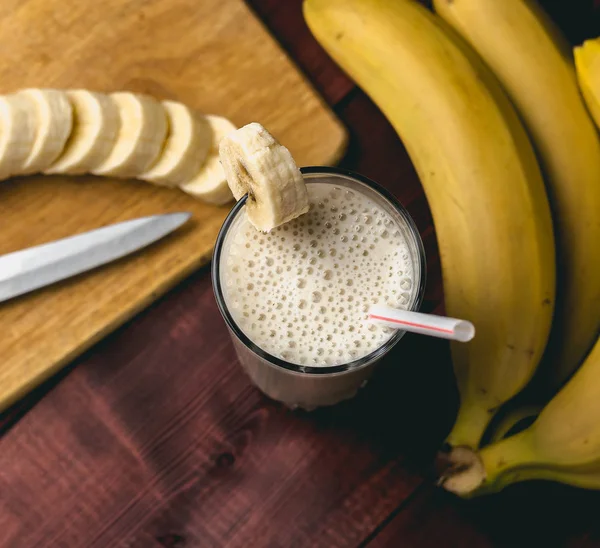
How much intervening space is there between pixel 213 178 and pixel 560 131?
41 centimetres

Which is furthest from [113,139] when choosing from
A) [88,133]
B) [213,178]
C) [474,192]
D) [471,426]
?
[471,426]

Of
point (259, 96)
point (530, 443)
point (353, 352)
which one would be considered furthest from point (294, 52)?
point (530, 443)

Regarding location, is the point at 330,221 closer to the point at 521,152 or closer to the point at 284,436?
the point at 521,152

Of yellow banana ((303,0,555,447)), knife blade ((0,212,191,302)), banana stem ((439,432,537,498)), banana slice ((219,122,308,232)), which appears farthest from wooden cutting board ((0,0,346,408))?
banana stem ((439,432,537,498))

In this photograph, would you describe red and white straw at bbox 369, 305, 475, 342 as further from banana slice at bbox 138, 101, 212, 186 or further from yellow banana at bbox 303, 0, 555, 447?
banana slice at bbox 138, 101, 212, 186

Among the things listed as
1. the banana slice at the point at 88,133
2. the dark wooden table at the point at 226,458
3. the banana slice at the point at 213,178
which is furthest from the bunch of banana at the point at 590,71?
the banana slice at the point at 88,133

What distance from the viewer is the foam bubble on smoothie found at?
2.28 feet

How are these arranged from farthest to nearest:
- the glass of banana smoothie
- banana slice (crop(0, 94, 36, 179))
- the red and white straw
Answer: banana slice (crop(0, 94, 36, 179))
the glass of banana smoothie
the red and white straw

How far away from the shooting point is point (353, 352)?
2.28 ft

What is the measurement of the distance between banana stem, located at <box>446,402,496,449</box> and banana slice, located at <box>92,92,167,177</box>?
0.49m

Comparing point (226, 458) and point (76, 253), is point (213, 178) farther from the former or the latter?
point (226, 458)

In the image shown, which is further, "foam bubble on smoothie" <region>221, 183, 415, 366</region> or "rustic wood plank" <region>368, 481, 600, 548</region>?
"rustic wood plank" <region>368, 481, 600, 548</region>

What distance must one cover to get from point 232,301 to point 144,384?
27 centimetres

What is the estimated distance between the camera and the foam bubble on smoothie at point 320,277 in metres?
0.70
